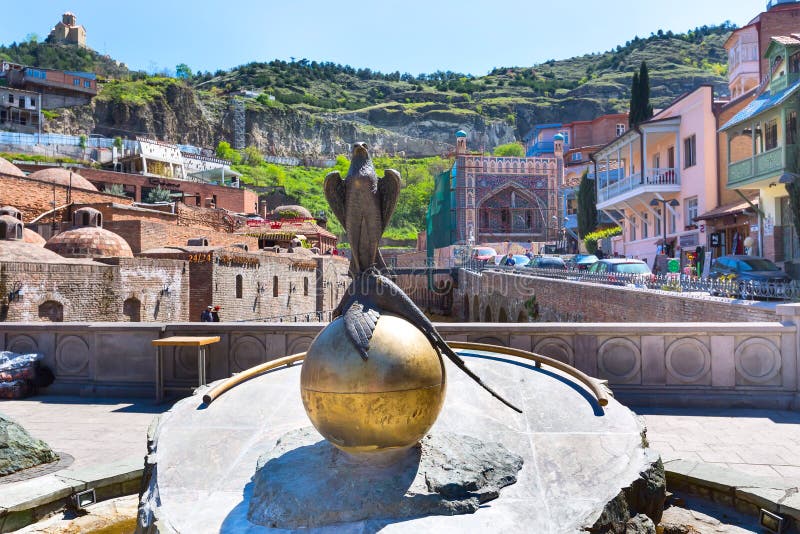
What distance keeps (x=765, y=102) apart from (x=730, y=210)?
4560 millimetres

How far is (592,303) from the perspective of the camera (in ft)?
56.2

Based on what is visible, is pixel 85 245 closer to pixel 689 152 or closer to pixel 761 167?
pixel 761 167

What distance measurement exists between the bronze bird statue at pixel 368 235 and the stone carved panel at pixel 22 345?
6.52 m

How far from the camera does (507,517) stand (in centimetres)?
369

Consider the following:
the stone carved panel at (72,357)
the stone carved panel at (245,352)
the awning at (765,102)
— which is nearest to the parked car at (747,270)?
the awning at (765,102)

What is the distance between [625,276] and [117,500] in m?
15.1

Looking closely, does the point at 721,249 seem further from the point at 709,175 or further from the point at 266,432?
the point at 266,432

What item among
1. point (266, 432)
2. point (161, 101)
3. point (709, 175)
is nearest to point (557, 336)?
point (266, 432)

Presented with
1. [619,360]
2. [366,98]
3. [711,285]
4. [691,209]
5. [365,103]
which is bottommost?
[619,360]

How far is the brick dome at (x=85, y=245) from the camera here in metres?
25.9

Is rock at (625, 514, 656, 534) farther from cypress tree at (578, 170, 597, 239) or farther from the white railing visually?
cypress tree at (578, 170, 597, 239)

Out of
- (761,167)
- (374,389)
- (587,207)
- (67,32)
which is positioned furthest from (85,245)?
(67,32)

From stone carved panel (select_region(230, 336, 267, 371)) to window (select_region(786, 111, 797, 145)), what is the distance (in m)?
18.4

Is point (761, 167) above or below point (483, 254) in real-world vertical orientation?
above
